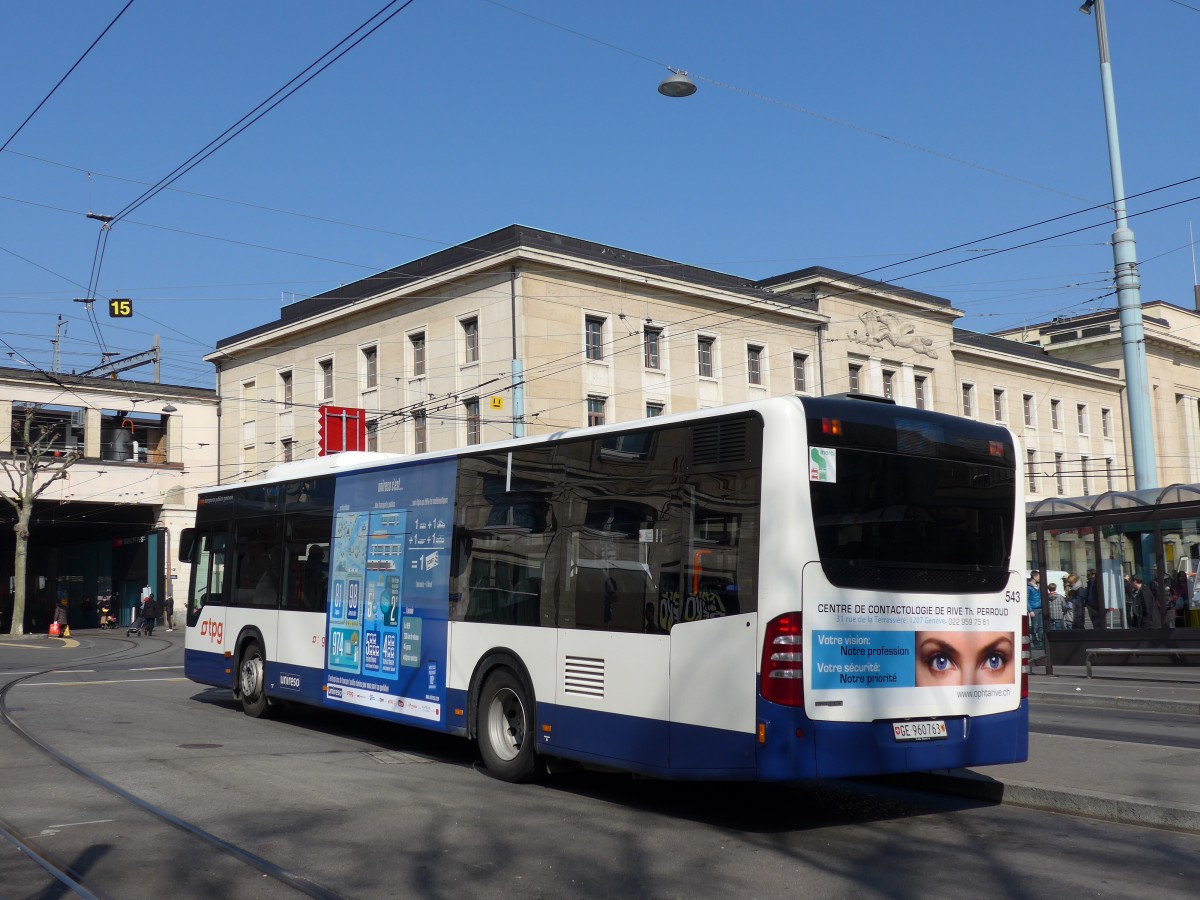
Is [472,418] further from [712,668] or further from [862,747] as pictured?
[862,747]

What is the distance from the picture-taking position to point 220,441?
59.3 meters

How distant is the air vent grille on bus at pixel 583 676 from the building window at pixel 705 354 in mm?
40074

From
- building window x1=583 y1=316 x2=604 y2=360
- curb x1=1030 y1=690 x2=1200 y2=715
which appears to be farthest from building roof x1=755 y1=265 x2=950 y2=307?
curb x1=1030 y1=690 x2=1200 y2=715

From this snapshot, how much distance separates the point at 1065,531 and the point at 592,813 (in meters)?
17.9

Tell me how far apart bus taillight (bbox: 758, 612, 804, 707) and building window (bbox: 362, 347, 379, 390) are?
43.4 metres

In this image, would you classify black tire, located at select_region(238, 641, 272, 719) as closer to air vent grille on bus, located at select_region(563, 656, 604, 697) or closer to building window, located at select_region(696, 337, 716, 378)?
air vent grille on bus, located at select_region(563, 656, 604, 697)

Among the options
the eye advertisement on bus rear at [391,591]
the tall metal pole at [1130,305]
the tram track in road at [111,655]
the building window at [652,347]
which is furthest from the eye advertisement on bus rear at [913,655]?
the building window at [652,347]

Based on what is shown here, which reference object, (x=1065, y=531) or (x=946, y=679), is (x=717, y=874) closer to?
(x=946, y=679)

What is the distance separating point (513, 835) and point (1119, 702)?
445 inches

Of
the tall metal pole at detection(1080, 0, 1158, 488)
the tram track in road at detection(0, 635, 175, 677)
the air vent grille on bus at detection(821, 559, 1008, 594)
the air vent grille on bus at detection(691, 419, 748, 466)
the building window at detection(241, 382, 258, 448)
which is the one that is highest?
the building window at detection(241, 382, 258, 448)

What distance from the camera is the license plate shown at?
834 centimetres

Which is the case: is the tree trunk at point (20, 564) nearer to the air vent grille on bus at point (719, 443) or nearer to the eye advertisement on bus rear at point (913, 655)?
the air vent grille on bus at point (719, 443)

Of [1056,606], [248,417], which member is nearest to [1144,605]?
[1056,606]

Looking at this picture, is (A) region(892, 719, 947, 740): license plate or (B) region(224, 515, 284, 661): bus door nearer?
(A) region(892, 719, 947, 740): license plate
